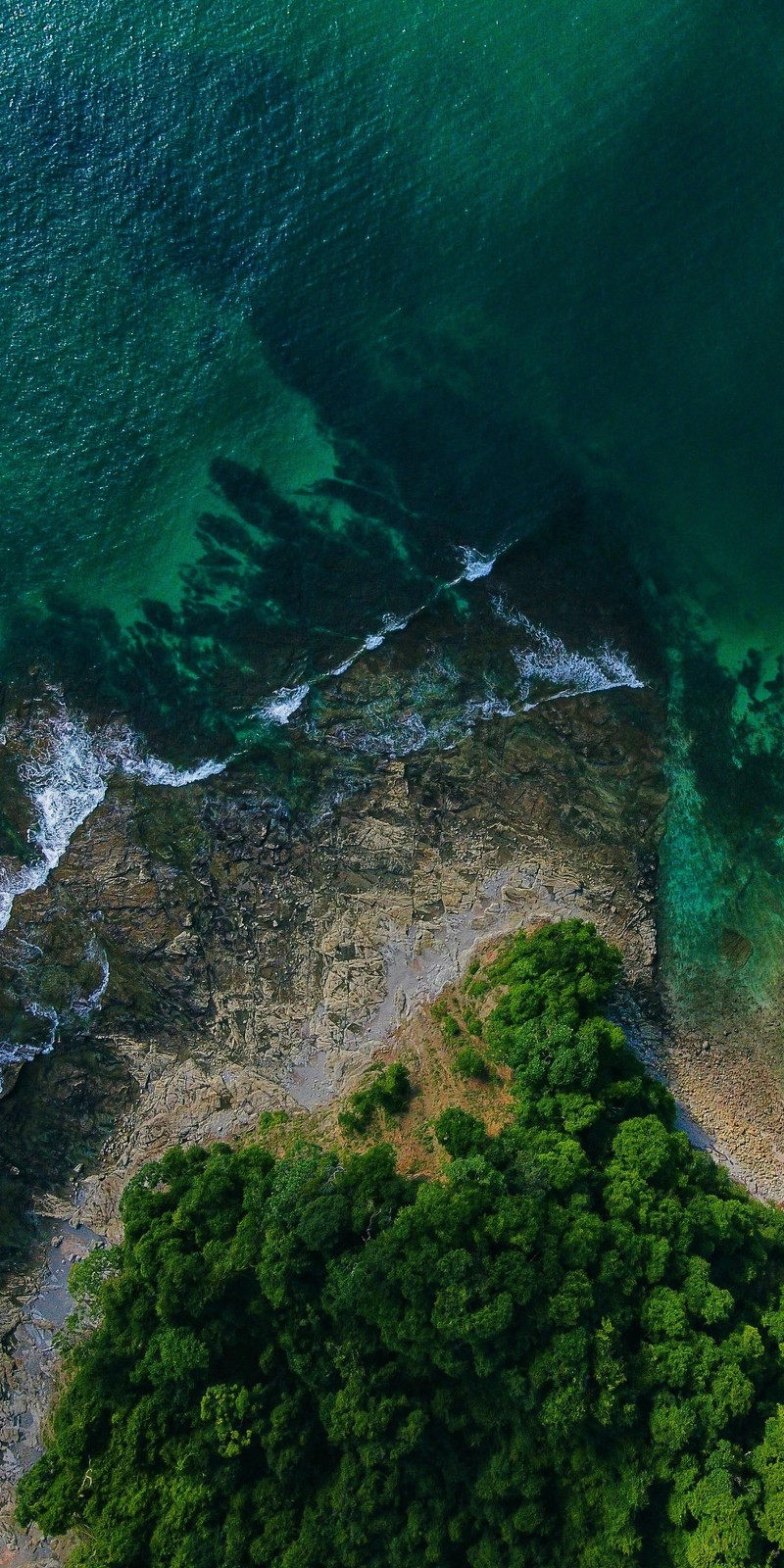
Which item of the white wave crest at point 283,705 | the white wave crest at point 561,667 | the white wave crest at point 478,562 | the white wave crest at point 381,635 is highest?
the white wave crest at point 478,562

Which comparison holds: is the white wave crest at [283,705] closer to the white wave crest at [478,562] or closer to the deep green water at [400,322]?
the deep green water at [400,322]

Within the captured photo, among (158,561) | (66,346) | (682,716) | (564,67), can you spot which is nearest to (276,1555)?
(682,716)

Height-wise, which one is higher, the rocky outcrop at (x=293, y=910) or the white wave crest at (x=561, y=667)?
the white wave crest at (x=561, y=667)

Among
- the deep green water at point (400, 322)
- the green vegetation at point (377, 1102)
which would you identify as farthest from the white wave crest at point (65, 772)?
the green vegetation at point (377, 1102)

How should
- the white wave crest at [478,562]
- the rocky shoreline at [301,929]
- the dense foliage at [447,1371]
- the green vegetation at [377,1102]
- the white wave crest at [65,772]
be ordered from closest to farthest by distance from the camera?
the dense foliage at [447,1371] → the green vegetation at [377,1102] → the rocky shoreline at [301,929] → the white wave crest at [65,772] → the white wave crest at [478,562]

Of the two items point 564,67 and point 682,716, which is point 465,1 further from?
point 682,716

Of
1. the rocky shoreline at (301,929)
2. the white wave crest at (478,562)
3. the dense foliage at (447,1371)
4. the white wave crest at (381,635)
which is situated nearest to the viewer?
the dense foliage at (447,1371)
